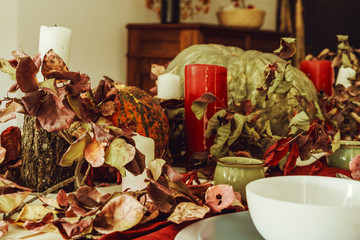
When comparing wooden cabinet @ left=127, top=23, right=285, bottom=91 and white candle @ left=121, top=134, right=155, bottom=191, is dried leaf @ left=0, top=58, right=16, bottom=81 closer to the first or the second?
white candle @ left=121, top=134, right=155, bottom=191

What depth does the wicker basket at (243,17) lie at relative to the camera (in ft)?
10.8

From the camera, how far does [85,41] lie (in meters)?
3.15

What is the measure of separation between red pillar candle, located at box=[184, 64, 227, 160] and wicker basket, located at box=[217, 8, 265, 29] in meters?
2.48

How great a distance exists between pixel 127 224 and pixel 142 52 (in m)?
2.99

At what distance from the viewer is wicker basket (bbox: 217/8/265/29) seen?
3.30 metres

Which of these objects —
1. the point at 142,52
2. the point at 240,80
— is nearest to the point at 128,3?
the point at 142,52

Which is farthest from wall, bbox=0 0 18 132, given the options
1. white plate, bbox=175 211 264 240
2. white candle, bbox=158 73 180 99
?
white plate, bbox=175 211 264 240

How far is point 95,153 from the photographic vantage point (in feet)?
1.82

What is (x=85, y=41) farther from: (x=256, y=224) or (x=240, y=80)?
(x=256, y=224)

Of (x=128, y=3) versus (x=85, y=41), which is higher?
(x=128, y=3)

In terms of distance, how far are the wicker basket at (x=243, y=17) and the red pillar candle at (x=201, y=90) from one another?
2.48m

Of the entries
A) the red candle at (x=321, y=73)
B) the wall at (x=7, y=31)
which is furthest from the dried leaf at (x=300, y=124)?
the wall at (x=7, y=31)

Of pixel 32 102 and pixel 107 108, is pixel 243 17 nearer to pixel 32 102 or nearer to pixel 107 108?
pixel 107 108

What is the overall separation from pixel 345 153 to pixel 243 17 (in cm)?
258
